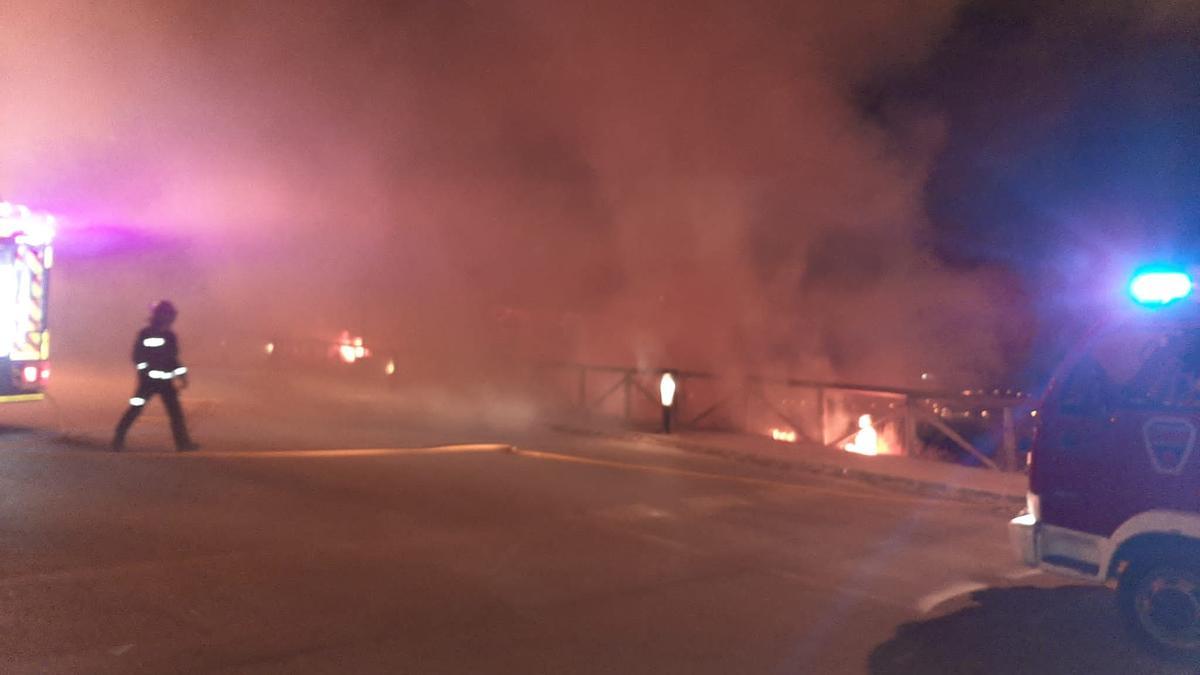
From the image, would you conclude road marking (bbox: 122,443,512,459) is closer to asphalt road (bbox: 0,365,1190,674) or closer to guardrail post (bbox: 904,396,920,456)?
asphalt road (bbox: 0,365,1190,674)

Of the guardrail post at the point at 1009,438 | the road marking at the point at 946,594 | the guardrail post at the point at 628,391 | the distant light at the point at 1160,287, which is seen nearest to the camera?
the distant light at the point at 1160,287

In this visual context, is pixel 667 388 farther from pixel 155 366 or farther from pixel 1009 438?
pixel 155 366

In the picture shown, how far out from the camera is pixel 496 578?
18.5ft

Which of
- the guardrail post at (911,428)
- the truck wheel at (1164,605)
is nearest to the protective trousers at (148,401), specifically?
the guardrail post at (911,428)

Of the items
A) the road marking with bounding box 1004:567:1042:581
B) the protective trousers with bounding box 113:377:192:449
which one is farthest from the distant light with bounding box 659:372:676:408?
the road marking with bounding box 1004:567:1042:581

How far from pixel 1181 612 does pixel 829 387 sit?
818cm

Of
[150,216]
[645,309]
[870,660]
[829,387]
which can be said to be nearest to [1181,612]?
[870,660]

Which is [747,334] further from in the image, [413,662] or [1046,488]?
[413,662]

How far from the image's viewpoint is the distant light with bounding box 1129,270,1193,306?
459 centimetres

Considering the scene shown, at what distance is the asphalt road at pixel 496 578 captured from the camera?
4453 mm

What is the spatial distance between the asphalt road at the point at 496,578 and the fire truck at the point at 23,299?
1.94 m

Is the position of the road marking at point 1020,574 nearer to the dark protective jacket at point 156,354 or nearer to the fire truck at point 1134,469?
the fire truck at point 1134,469

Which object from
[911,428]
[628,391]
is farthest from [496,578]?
[628,391]

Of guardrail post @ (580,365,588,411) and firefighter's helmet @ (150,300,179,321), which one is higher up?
firefighter's helmet @ (150,300,179,321)
